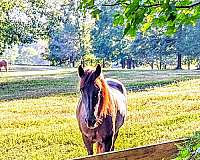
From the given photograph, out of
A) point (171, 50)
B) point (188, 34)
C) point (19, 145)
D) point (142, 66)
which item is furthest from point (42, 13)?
point (142, 66)

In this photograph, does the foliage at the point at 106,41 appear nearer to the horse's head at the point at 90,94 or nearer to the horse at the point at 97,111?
the horse at the point at 97,111

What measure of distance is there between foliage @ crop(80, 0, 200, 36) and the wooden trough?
7.26 feet

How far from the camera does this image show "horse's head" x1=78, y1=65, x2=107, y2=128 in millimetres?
5523

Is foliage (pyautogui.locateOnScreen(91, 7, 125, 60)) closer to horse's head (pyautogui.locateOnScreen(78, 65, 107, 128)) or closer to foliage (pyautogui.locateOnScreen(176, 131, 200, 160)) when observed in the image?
horse's head (pyautogui.locateOnScreen(78, 65, 107, 128))

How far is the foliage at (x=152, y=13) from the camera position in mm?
2309

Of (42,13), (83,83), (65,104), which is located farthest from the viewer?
(42,13)

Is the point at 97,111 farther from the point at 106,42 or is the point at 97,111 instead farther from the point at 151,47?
the point at 106,42

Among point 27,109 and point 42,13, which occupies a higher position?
point 42,13

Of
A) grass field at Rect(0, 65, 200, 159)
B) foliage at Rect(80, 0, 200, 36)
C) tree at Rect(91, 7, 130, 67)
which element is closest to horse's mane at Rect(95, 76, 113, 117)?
grass field at Rect(0, 65, 200, 159)

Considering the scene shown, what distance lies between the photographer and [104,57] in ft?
186

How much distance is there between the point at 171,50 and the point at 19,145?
137 ft

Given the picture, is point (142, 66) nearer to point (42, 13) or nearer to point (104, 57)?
point (104, 57)

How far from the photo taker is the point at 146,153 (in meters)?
5.09

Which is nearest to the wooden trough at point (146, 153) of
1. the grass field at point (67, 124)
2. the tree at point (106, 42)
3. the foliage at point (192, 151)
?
the foliage at point (192, 151)
